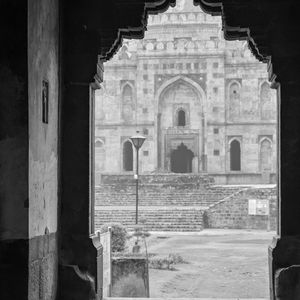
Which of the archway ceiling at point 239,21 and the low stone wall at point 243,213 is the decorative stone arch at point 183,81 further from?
the archway ceiling at point 239,21

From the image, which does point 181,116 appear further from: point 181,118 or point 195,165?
point 195,165

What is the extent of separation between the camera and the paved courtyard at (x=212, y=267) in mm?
12394

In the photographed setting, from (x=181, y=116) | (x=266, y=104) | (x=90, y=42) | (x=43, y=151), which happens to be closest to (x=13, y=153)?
(x=43, y=151)

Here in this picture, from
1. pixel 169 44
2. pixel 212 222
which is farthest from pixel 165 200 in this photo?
pixel 169 44

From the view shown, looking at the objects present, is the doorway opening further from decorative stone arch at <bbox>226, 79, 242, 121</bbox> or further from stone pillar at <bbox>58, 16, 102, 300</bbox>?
stone pillar at <bbox>58, 16, 102, 300</bbox>

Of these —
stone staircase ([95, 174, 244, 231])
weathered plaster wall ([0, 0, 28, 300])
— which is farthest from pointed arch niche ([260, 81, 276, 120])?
weathered plaster wall ([0, 0, 28, 300])

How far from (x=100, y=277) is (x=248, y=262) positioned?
1069cm

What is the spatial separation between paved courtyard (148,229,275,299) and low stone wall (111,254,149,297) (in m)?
1.18

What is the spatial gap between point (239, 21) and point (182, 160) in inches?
1355

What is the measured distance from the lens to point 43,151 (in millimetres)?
5137

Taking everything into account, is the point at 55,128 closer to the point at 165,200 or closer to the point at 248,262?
the point at 248,262

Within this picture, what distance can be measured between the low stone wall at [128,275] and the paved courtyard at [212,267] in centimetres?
118

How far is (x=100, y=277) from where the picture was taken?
6.09 metres

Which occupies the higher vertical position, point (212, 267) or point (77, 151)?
point (77, 151)
